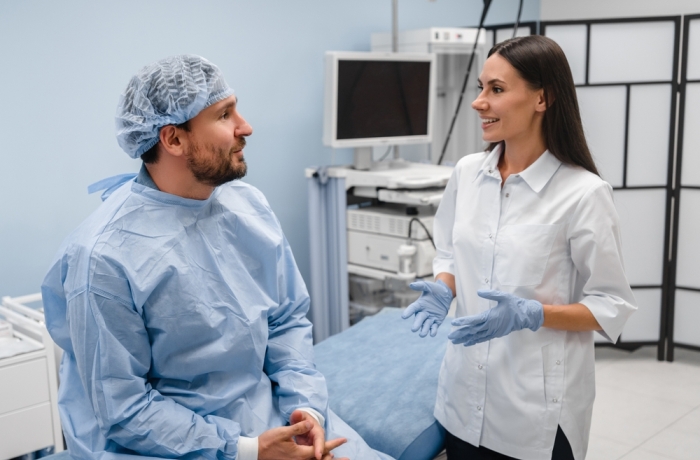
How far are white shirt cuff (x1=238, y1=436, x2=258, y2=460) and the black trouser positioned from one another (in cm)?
52

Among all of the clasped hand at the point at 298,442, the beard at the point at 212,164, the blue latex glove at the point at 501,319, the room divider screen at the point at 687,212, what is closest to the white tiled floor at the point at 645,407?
the room divider screen at the point at 687,212

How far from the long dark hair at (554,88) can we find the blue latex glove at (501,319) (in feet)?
1.07

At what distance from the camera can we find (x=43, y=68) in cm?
256

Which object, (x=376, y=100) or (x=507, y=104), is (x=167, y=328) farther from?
(x=376, y=100)

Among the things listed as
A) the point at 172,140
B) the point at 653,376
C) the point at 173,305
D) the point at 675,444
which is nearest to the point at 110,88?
the point at 172,140

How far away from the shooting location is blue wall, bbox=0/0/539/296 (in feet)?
8.29

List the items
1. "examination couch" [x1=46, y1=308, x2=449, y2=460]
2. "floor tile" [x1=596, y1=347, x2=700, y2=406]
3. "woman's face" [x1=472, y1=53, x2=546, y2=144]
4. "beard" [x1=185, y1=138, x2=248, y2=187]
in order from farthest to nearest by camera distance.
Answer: "floor tile" [x1=596, y1=347, x2=700, y2=406] → "examination couch" [x1=46, y1=308, x2=449, y2=460] → "woman's face" [x1=472, y1=53, x2=546, y2=144] → "beard" [x1=185, y1=138, x2=248, y2=187]

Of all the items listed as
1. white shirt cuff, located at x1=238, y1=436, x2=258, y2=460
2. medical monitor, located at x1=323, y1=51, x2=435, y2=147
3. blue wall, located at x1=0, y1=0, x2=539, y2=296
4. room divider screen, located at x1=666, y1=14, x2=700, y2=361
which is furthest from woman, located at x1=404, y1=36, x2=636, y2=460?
room divider screen, located at x1=666, y1=14, x2=700, y2=361

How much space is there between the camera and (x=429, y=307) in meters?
1.63

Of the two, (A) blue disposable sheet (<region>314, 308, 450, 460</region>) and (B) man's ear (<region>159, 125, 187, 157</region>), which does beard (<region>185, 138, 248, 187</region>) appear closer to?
(B) man's ear (<region>159, 125, 187, 157</region>)

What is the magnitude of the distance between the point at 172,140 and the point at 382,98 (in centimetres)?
198

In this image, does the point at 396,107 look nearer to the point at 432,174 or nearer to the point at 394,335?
the point at 432,174

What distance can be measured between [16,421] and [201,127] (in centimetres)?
131

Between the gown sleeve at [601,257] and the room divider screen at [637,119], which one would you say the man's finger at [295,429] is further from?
the room divider screen at [637,119]
